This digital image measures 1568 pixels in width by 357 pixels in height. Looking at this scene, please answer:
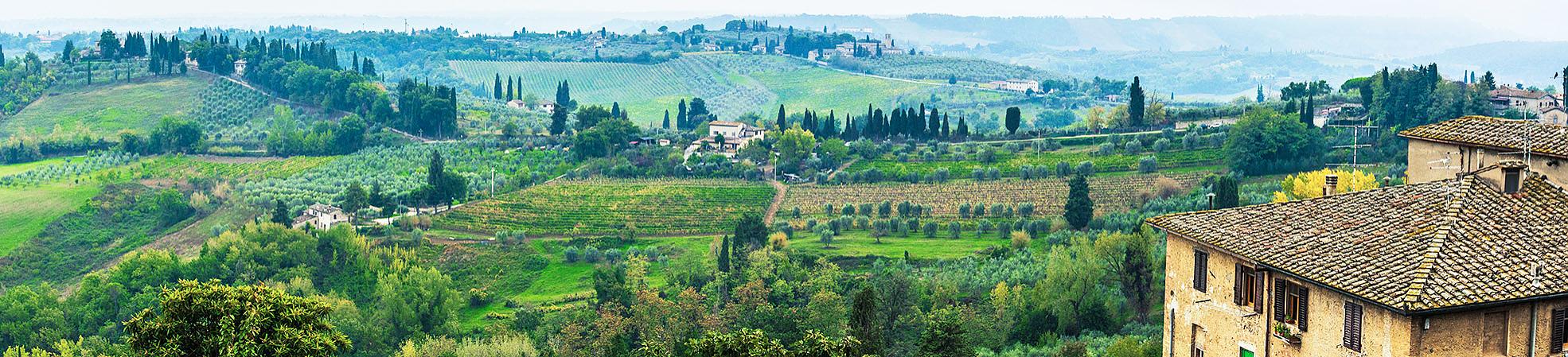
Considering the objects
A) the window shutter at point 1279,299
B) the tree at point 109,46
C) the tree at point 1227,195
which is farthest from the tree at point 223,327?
the tree at point 109,46

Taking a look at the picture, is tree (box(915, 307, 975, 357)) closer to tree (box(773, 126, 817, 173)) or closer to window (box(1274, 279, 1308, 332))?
window (box(1274, 279, 1308, 332))

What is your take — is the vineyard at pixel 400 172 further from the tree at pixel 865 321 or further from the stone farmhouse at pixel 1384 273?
the stone farmhouse at pixel 1384 273

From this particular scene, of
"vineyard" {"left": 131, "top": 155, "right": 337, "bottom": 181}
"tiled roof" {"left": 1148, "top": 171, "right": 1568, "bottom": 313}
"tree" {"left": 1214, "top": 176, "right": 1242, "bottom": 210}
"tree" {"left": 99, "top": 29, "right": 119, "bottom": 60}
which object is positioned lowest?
"vineyard" {"left": 131, "top": 155, "right": 337, "bottom": 181}

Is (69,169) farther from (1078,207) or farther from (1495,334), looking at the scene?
(1495,334)

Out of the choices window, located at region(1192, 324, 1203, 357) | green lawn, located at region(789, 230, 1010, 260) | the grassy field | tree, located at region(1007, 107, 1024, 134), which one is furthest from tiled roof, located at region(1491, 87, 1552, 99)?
the grassy field

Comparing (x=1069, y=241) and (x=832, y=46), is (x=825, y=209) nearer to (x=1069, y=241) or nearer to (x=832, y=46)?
(x=1069, y=241)

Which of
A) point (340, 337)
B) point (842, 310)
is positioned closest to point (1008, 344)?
point (842, 310)
